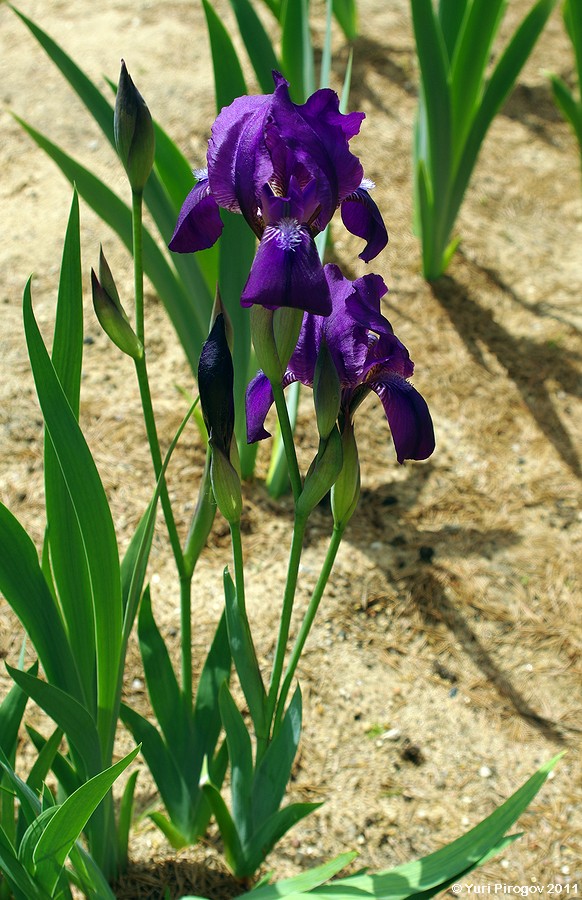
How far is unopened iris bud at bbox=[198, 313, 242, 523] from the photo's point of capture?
3.23 ft

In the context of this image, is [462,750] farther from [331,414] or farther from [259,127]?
[259,127]

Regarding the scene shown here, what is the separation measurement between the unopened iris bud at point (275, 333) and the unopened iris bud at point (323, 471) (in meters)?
0.11

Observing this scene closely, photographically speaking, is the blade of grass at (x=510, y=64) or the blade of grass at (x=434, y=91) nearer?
the blade of grass at (x=434, y=91)

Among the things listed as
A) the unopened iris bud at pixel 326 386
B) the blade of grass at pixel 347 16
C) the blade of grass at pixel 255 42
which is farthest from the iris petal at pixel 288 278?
the blade of grass at pixel 347 16

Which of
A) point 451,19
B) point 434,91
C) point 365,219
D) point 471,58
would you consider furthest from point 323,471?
point 451,19

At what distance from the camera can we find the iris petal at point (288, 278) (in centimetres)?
81

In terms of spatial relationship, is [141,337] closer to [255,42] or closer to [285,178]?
[285,178]

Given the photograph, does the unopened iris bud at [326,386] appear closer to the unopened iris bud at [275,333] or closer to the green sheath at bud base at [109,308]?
the unopened iris bud at [275,333]

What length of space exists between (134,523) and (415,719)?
825mm

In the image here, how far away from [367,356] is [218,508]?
293 millimetres

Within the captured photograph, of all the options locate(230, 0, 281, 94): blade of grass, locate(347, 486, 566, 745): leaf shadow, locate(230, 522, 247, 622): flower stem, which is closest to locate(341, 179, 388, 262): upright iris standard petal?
locate(230, 522, 247, 622): flower stem

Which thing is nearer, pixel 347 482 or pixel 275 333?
pixel 275 333

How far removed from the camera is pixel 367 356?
0.99m


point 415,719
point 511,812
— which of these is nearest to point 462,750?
point 415,719
